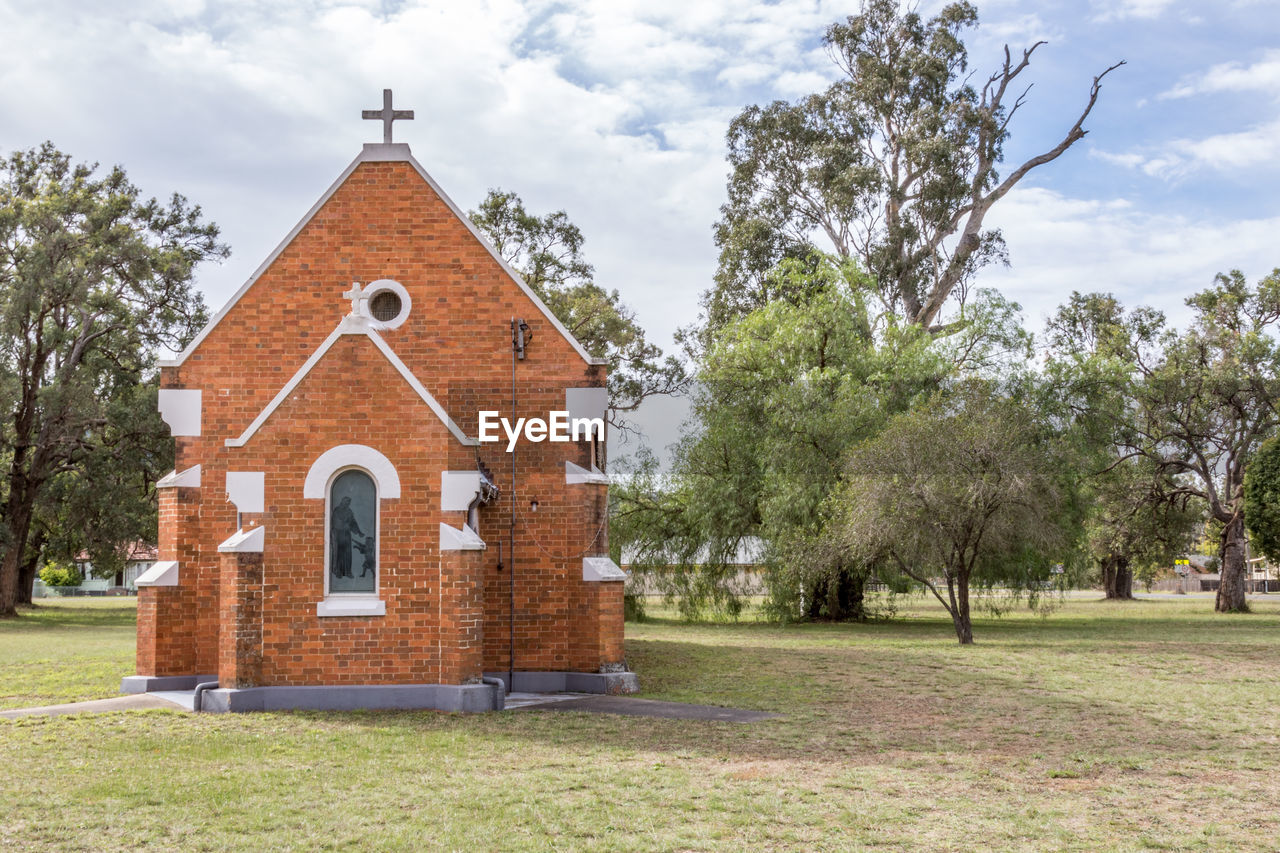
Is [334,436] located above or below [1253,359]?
below

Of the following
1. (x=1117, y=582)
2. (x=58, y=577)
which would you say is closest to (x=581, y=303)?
(x=1117, y=582)

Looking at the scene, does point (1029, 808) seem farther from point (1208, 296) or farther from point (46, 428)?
point (1208, 296)

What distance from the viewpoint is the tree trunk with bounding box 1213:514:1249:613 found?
42.8 metres

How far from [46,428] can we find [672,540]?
2233 cm

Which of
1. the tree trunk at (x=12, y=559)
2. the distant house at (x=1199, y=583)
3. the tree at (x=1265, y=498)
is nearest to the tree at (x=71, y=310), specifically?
the tree trunk at (x=12, y=559)

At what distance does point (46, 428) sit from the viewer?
38875mm

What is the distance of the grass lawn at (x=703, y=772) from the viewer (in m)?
7.71

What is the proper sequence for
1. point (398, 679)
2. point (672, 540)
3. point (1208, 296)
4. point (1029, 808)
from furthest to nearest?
point (1208, 296)
point (672, 540)
point (398, 679)
point (1029, 808)

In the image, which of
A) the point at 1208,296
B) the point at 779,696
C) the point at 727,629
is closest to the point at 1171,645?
the point at 727,629

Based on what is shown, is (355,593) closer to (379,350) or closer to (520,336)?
(379,350)

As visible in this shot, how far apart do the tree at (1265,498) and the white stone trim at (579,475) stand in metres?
27.5

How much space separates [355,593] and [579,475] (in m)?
4.03

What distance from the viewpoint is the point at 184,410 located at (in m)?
16.5

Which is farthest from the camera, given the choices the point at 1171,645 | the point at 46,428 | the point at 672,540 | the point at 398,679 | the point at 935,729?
the point at 46,428
